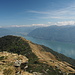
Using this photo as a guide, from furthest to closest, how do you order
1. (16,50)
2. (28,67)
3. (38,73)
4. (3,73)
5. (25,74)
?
(16,50), (28,67), (38,73), (25,74), (3,73)

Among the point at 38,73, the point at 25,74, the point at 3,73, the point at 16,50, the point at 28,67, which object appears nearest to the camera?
the point at 3,73

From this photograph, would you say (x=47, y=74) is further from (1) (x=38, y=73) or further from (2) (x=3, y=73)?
(2) (x=3, y=73)

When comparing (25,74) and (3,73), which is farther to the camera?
(25,74)

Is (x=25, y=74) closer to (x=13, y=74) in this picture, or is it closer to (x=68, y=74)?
(x=13, y=74)

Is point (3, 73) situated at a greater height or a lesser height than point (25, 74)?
greater

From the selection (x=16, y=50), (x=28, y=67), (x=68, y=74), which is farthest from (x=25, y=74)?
(x=16, y=50)

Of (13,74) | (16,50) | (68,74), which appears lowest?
(16,50)

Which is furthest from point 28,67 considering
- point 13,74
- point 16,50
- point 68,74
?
point 16,50

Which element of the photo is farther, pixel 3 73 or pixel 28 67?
pixel 28 67

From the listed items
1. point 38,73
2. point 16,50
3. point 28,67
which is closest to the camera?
point 38,73
